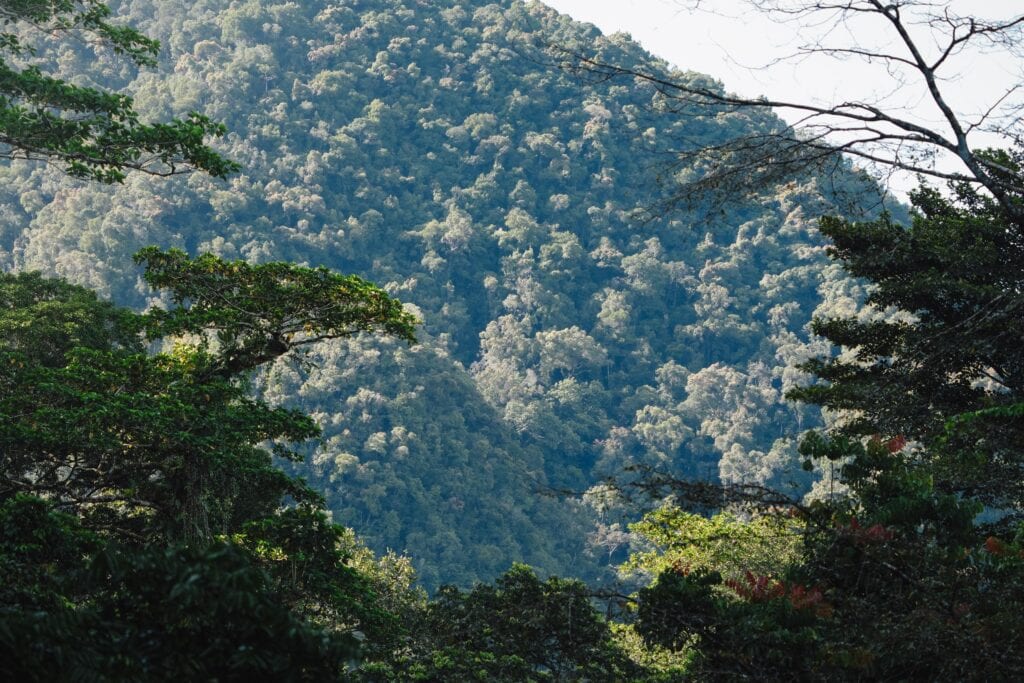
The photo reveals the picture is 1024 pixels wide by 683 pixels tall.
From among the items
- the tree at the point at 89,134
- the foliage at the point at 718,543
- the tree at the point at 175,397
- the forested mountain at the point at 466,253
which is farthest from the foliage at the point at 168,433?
the forested mountain at the point at 466,253

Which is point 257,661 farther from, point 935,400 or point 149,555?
point 935,400

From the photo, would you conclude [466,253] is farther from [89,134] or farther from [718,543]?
[89,134]

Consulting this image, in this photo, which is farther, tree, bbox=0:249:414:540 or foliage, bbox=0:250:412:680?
tree, bbox=0:249:414:540

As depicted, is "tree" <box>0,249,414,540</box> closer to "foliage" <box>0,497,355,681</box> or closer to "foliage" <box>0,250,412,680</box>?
"foliage" <box>0,250,412,680</box>

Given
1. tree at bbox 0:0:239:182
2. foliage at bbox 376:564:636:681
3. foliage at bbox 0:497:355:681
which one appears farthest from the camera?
tree at bbox 0:0:239:182

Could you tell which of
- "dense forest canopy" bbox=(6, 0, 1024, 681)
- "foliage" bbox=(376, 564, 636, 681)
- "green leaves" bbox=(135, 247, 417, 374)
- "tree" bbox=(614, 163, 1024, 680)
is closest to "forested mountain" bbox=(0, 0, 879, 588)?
"dense forest canopy" bbox=(6, 0, 1024, 681)

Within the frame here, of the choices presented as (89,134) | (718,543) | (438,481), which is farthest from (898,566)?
(438,481)

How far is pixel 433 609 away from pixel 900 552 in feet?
25.2

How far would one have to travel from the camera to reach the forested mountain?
70875 millimetres

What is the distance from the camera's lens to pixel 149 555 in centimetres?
411

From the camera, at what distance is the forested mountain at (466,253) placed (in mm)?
70875

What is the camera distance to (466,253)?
101 metres

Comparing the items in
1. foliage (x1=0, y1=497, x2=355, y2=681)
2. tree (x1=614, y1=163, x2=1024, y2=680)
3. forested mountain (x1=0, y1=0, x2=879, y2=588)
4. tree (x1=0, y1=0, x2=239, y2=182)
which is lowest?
foliage (x1=0, y1=497, x2=355, y2=681)

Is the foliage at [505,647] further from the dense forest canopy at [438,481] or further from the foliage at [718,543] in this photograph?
the foliage at [718,543]
